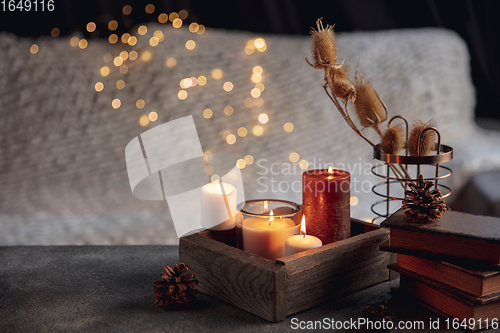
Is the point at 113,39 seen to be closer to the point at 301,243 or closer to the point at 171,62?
the point at 171,62

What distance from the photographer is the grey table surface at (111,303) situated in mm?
603

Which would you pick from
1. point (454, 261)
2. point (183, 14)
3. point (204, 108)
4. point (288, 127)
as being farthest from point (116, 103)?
point (454, 261)

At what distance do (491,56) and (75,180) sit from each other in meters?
1.51

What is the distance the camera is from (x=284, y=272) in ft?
1.93

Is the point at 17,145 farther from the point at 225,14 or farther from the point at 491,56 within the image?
the point at 491,56

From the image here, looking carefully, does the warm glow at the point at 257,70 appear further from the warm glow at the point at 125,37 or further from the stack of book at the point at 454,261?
the stack of book at the point at 454,261

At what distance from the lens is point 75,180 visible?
126 cm

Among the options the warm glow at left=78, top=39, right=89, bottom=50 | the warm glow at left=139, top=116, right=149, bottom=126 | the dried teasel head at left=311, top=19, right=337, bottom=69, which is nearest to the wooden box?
the dried teasel head at left=311, top=19, right=337, bottom=69

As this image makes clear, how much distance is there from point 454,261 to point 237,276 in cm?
28

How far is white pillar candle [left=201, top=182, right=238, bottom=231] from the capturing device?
0.72m

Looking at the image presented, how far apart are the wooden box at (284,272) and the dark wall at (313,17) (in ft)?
3.15

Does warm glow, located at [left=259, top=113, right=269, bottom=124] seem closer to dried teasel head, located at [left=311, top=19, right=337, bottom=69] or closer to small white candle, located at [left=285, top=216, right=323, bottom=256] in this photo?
dried teasel head, located at [left=311, top=19, right=337, bottom=69]

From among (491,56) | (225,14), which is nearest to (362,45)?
(225,14)

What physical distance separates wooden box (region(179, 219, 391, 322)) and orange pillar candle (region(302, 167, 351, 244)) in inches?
1.4
